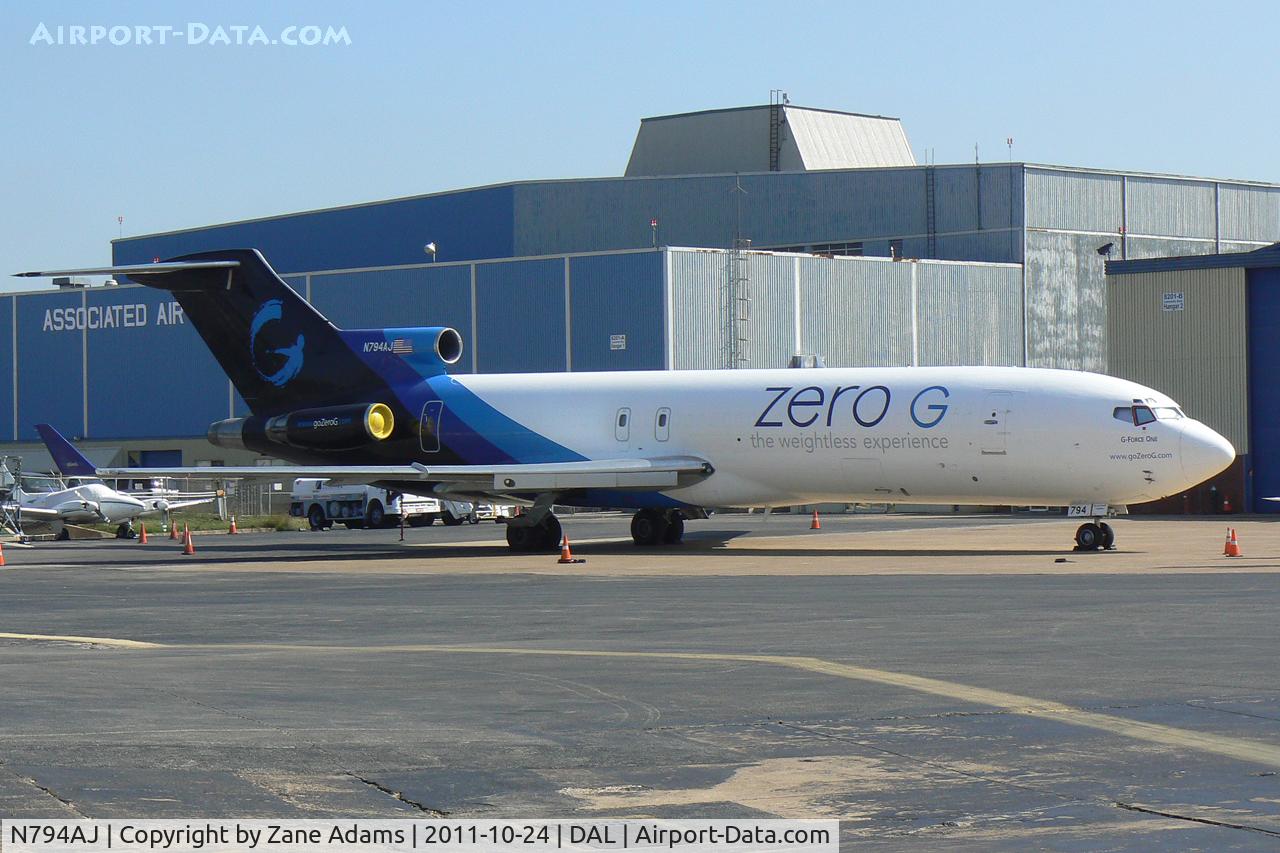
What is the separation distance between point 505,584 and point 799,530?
19.0 meters

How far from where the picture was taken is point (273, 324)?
125 feet

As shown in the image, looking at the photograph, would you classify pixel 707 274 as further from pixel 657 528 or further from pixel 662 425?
pixel 662 425

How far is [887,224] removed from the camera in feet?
220

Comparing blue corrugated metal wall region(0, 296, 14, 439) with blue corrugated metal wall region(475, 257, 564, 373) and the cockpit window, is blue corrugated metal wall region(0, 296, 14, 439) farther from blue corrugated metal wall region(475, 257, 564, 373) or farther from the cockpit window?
blue corrugated metal wall region(475, 257, 564, 373)

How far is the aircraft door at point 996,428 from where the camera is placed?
3120cm

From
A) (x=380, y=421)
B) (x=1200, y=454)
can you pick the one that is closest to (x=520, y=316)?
(x=380, y=421)

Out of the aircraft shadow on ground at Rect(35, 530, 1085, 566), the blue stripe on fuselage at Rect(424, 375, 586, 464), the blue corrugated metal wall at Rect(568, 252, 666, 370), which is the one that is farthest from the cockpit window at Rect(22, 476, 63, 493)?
the blue stripe on fuselage at Rect(424, 375, 586, 464)

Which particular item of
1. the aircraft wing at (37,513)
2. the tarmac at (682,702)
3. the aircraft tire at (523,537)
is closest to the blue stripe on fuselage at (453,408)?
the aircraft tire at (523,537)

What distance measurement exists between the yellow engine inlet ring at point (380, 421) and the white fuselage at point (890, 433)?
238cm

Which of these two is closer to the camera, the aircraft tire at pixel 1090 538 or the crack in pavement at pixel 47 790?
the crack in pavement at pixel 47 790

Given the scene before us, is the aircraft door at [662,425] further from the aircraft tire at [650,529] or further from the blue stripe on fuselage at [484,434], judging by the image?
the aircraft tire at [650,529]

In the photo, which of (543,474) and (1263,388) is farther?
(1263,388)
